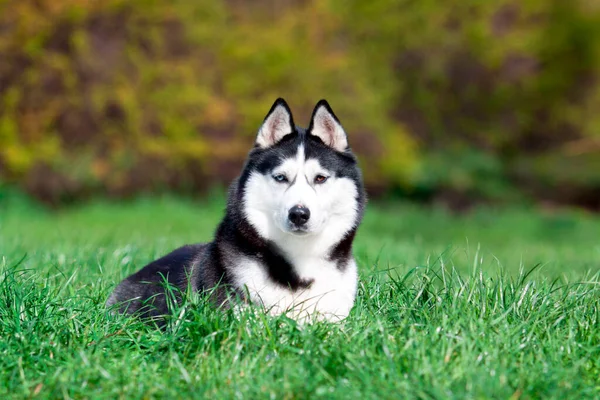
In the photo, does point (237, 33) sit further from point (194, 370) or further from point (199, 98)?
point (194, 370)

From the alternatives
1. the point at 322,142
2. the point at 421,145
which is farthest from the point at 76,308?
the point at 421,145

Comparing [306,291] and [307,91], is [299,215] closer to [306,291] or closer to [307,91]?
[306,291]

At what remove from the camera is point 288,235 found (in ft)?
13.3

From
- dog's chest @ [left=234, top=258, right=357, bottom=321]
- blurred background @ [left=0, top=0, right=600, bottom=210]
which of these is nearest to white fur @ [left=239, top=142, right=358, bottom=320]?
dog's chest @ [left=234, top=258, right=357, bottom=321]

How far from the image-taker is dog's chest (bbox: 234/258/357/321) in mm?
3908

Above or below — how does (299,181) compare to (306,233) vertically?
above

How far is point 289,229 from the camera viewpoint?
3914mm

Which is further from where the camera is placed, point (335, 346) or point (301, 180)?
point (301, 180)

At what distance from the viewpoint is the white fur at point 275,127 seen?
13.8ft

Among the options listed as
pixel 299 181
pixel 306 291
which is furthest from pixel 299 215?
pixel 306 291

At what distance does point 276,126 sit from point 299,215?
616mm

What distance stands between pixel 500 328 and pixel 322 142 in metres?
1.34

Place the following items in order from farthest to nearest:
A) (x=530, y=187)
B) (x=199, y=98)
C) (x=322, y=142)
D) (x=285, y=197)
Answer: (x=530, y=187) < (x=199, y=98) < (x=322, y=142) < (x=285, y=197)

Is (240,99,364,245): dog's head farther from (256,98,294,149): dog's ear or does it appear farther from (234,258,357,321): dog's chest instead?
(234,258,357,321): dog's chest
